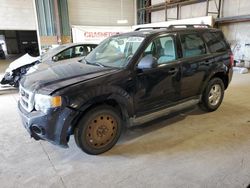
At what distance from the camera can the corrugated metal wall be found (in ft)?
40.0

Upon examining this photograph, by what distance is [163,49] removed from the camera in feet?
10.3

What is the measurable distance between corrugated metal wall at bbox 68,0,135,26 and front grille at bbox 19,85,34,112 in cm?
1048

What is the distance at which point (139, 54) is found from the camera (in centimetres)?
278

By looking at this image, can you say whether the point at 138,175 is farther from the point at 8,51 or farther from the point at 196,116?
the point at 8,51

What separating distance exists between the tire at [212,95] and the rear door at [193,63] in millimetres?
242

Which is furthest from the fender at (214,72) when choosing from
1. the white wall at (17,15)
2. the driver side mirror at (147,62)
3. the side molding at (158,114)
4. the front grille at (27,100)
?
the white wall at (17,15)

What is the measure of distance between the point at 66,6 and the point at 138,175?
37.9ft

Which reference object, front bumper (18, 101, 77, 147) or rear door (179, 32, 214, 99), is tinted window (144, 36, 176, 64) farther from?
front bumper (18, 101, 77, 147)

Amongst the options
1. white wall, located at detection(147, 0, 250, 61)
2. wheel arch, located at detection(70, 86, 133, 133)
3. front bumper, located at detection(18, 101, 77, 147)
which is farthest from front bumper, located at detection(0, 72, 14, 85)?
white wall, located at detection(147, 0, 250, 61)

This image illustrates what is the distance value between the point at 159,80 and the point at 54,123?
152 centimetres

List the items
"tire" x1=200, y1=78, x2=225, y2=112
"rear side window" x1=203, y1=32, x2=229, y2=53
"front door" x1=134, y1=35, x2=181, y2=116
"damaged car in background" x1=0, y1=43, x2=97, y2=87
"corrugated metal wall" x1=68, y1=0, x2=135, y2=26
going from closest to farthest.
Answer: "front door" x1=134, y1=35, x2=181, y2=116, "rear side window" x1=203, y1=32, x2=229, y2=53, "tire" x1=200, y1=78, x2=225, y2=112, "damaged car in background" x1=0, y1=43, x2=97, y2=87, "corrugated metal wall" x1=68, y1=0, x2=135, y2=26

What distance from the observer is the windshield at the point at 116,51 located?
113 inches

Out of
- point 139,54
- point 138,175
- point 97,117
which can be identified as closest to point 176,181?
point 138,175

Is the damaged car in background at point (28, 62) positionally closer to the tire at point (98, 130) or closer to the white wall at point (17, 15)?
the tire at point (98, 130)
